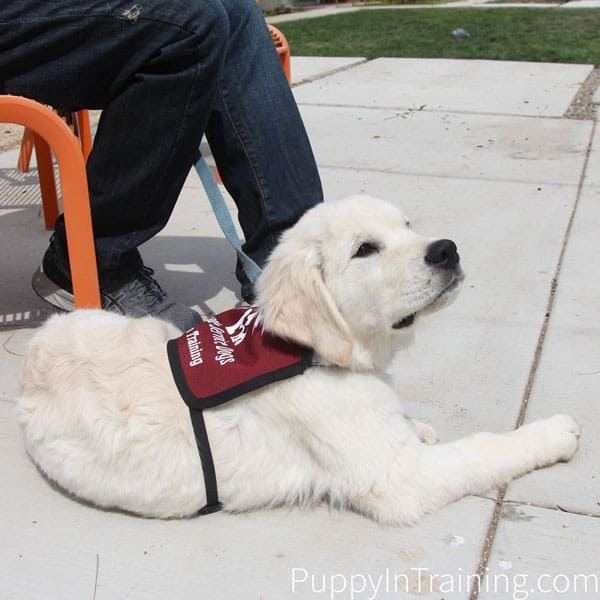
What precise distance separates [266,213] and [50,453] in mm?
1431

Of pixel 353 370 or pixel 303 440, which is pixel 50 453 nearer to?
pixel 303 440

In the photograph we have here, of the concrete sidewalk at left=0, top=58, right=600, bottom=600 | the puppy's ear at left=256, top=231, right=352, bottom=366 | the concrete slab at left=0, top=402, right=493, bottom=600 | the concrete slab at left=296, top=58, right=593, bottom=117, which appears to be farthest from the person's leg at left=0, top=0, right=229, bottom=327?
the concrete slab at left=296, top=58, right=593, bottom=117

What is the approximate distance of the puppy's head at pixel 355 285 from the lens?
232 cm

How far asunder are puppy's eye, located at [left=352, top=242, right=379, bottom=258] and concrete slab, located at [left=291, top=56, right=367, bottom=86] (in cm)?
651

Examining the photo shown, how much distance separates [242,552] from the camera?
7.57 feet

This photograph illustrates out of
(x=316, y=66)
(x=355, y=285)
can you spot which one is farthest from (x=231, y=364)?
(x=316, y=66)

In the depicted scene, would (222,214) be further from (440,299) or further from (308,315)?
(440,299)

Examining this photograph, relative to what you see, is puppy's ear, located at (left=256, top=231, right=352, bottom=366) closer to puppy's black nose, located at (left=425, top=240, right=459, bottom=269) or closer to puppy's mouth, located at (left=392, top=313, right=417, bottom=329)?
puppy's mouth, located at (left=392, top=313, right=417, bottom=329)

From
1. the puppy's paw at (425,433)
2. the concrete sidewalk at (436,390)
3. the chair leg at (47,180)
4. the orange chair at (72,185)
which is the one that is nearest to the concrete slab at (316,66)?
the concrete sidewalk at (436,390)

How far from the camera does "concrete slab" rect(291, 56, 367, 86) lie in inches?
354

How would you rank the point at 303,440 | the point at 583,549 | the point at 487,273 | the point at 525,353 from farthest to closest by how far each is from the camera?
the point at 487,273 < the point at 525,353 < the point at 303,440 < the point at 583,549

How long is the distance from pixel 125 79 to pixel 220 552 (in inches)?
67.3

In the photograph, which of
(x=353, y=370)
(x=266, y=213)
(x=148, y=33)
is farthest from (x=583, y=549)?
(x=148, y=33)

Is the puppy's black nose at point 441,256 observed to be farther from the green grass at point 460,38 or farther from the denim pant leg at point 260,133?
the green grass at point 460,38
